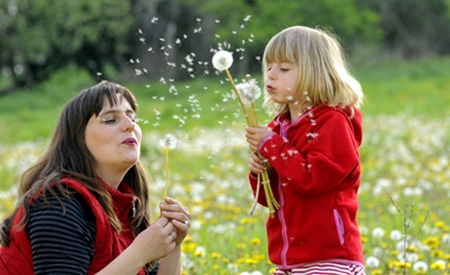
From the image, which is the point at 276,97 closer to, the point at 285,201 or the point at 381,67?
the point at 285,201

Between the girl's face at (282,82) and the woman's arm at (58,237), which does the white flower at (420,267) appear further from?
the woman's arm at (58,237)

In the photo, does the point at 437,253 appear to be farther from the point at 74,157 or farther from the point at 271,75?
the point at 74,157

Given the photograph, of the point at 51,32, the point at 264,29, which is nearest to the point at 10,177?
the point at 51,32

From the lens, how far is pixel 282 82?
2.63m

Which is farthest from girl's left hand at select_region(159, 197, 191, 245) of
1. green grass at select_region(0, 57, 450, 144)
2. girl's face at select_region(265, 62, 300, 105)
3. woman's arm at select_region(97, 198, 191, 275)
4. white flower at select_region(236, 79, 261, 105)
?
green grass at select_region(0, 57, 450, 144)

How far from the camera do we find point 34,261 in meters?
2.29

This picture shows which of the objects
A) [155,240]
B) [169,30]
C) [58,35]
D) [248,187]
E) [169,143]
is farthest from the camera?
[169,30]

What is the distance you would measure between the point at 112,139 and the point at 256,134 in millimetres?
500

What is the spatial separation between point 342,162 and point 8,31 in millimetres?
27038

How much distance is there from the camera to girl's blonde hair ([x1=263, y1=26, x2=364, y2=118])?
261 centimetres

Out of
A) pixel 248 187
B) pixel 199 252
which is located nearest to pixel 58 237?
pixel 199 252

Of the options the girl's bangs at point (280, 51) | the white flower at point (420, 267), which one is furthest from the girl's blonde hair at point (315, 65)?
the white flower at point (420, 267)

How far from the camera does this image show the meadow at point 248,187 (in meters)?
3.72

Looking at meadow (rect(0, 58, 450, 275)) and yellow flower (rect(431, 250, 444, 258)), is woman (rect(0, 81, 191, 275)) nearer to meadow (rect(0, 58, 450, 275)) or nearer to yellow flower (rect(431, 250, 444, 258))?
meadow (rect(0, 58, 450, 275))
